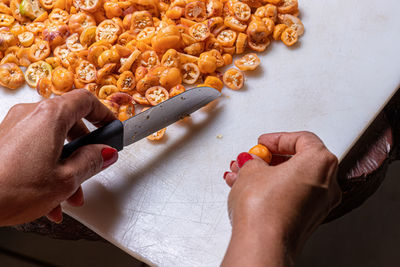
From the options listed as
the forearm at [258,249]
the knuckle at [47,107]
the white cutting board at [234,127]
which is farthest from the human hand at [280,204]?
the knuckle at [47,107]

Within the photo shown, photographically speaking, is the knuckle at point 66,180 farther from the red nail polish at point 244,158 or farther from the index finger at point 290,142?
the index finger at point 290,142

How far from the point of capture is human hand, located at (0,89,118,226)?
A: 3.61ft

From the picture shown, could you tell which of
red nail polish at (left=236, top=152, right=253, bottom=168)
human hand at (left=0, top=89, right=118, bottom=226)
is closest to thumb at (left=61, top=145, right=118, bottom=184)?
human hand at (left=0, top=89, right=118, bottom=226)

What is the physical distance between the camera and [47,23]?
184 cm

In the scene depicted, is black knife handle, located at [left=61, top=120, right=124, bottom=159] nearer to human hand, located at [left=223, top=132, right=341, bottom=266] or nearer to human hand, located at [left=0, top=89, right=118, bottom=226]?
human hand, located at [left=0, top=89, right=118, bottom=226]

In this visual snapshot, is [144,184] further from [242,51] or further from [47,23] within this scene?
[47,23]

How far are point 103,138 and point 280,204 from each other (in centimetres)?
63

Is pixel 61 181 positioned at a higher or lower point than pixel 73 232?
higher

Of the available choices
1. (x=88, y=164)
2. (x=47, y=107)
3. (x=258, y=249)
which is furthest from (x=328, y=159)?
(x=47, y=107)

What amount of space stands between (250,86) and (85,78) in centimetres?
70

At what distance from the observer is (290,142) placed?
1.27 meters

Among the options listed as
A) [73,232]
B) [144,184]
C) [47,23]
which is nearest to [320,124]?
[144,184]

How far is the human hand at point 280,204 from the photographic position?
97cm

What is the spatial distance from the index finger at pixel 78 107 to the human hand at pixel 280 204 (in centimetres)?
53
